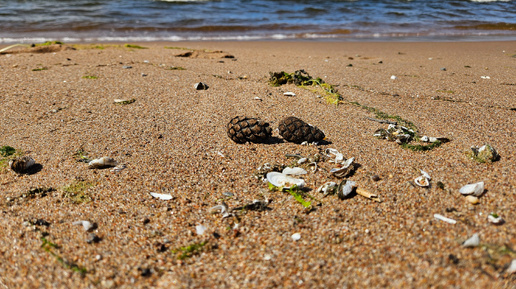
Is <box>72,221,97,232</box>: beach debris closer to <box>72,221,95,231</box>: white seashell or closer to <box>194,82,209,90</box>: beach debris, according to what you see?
<box>72,221,95,231</box>: white seashell

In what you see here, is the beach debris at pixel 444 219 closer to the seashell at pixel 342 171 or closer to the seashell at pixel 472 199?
the seashell at pixel 472 199

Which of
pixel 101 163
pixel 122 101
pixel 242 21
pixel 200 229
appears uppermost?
pixel 242 21

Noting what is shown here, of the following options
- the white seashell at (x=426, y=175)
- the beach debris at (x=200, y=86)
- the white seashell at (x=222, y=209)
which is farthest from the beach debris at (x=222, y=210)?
the beach debris at (x=200, y=86)

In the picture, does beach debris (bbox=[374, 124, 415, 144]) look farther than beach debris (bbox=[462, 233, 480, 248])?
Yes

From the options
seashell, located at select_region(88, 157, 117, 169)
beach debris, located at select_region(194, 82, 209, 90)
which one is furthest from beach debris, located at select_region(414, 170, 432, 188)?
beach debris, located at select_region(194, 82, 209, 90)

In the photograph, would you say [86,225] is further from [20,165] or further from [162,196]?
[20,165]

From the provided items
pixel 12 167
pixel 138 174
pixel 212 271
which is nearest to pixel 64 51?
pixel 12 167

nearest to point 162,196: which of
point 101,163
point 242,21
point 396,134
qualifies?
point 101,163

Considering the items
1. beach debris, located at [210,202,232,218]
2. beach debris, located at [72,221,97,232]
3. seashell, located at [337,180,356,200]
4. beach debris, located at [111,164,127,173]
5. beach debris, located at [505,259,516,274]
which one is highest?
beach debris, located at [505,259,516,274]

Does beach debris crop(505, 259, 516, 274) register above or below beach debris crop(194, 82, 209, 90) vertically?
below

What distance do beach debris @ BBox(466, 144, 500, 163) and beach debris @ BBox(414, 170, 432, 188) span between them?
20.1 inches

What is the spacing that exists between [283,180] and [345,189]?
452 mm

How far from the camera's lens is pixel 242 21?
13625 millimetres

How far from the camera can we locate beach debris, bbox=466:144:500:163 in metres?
2.57
